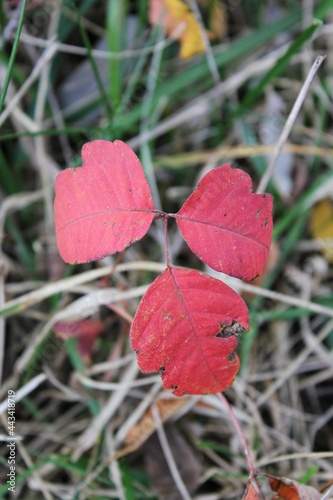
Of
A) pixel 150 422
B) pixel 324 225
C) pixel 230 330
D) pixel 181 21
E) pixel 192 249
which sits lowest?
pixel 150 422

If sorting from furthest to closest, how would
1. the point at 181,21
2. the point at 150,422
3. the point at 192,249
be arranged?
the point at 181,21, the point at 150,422, the point at 192,249

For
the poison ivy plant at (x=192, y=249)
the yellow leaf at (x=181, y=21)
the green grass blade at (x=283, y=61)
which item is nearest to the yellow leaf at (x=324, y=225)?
the green grass blade at (x=283, y=61)

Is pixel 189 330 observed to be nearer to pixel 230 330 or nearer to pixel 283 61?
pixel 230 330

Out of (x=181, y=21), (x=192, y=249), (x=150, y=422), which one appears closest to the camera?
(x=192, y=249)

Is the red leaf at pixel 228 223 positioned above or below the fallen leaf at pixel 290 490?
above

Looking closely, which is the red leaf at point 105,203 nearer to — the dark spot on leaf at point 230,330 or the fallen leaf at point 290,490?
the dark spot on leaf at point 230,330

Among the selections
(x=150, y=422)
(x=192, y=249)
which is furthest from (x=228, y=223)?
(x=150, y=422)
